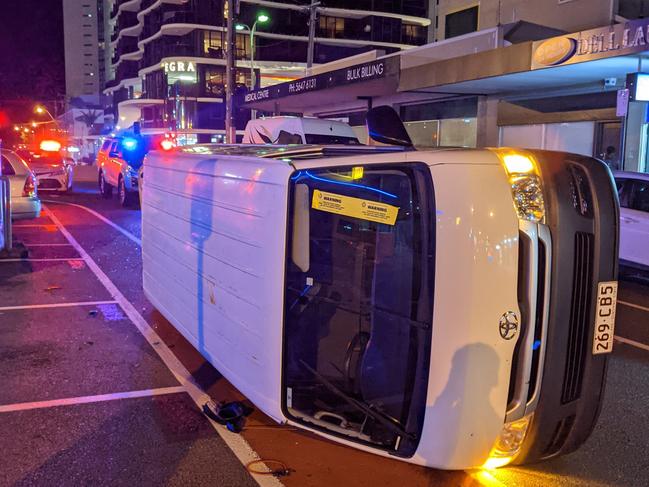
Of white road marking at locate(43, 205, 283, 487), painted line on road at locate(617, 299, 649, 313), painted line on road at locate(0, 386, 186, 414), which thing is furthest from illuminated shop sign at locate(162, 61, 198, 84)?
painted line on road at locate(0, 386, 186, 414)

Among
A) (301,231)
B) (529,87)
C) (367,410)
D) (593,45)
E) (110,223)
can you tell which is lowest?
(110,223)

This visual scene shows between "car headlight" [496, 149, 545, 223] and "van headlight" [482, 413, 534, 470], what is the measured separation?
103 cm

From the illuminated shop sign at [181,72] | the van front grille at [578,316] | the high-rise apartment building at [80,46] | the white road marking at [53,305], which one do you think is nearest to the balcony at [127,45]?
the illuminated shop sign at [181,72]

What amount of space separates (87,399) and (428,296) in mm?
2984

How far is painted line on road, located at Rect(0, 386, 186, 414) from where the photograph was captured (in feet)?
15.3

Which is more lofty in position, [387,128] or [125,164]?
[387,128]

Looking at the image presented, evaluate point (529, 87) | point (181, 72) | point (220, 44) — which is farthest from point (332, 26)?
point (529, 87)

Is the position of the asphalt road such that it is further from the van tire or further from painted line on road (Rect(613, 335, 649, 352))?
the van tire

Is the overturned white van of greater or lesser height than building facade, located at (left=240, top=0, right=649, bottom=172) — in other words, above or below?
→ below

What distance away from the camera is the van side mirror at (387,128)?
13.8 ft

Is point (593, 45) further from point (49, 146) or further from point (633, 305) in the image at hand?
point (49, 146)

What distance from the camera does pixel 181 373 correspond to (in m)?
5.41

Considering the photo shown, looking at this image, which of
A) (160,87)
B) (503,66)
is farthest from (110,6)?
(503,66)

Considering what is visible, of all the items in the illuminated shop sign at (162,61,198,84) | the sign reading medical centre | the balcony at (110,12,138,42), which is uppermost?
the balcony at (110,12,138,42)
